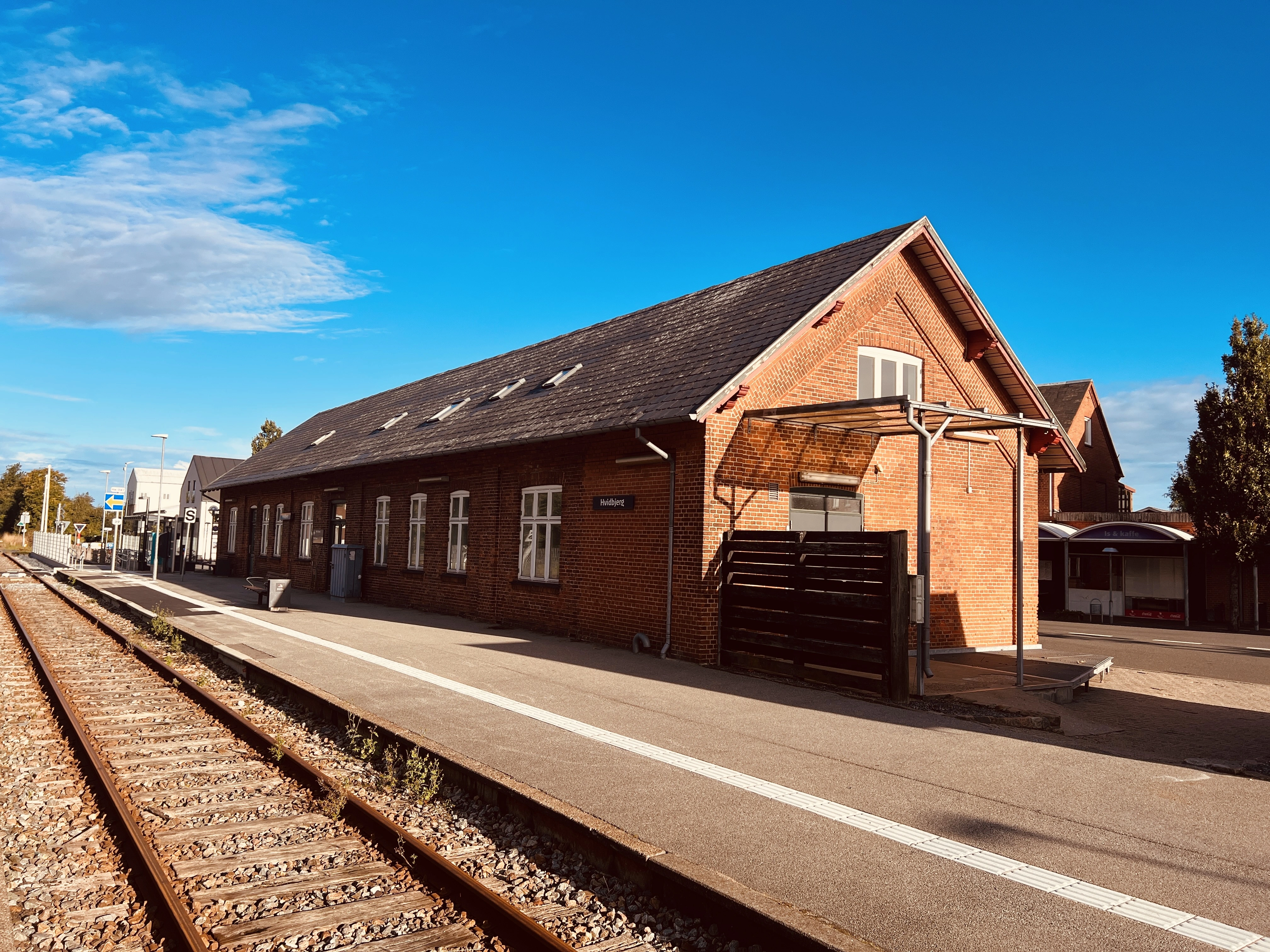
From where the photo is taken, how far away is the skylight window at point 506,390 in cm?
2097

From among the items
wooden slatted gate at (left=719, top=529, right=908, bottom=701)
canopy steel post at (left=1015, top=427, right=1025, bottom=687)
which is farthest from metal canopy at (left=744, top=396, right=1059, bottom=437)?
wooden slatted gate at (left=719, top=529, right=908, bottom=701)

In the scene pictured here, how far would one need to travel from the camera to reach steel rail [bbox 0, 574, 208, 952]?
4273 mm

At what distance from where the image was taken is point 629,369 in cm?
1631

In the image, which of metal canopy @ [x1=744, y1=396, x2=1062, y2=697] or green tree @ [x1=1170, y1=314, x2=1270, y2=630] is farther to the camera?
green tree @ [x1=1170, y1=314, x2=1270, y2=630]

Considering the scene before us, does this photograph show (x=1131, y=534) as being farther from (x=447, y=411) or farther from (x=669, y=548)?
(x=669, y=548)

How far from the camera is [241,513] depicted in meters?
34.6

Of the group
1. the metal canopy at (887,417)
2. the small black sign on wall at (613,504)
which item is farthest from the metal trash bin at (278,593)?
the metal canopy at (887,417)

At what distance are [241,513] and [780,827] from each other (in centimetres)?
3294

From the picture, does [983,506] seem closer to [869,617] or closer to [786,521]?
[786,521]

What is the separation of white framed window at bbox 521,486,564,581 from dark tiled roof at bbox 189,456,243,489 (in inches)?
2103

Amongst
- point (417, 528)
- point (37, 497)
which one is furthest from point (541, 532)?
point (37, 497)

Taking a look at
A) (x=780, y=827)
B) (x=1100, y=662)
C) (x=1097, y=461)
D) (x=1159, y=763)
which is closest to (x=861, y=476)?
(x=1100, y=662)

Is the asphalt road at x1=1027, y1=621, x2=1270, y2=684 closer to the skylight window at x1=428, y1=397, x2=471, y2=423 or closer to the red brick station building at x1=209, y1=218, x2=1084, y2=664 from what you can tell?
the red brick station building at x1=209, y1=218, x2=1084, y2=664

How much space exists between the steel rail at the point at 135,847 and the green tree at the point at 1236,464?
28.5 m
